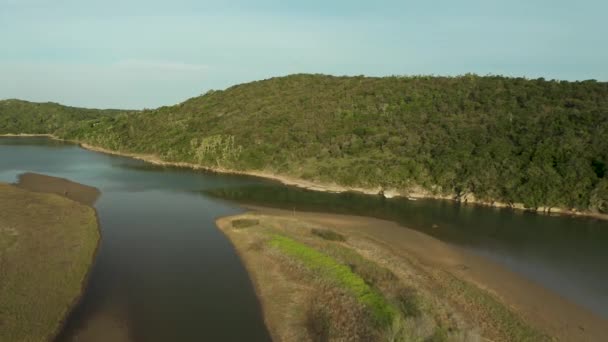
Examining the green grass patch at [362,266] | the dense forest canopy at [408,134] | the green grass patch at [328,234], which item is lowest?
the green grass patch at [362,266]

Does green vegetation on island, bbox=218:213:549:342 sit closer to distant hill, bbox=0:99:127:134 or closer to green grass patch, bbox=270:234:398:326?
green grass patch, bbox=270:234:398:326

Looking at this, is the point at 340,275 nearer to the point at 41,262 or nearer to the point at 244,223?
the point at 244,223

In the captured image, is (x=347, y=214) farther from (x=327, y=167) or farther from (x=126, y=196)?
(x=126, y=196)

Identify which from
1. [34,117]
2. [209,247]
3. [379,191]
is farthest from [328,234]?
[34,117]

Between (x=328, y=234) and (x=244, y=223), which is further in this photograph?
(x=244, y=223)

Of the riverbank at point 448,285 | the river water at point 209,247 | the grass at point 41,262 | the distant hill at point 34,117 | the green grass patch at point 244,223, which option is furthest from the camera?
the distant hill at point 34,117

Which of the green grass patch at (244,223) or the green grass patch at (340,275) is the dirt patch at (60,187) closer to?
the green grass patch at (244,223)

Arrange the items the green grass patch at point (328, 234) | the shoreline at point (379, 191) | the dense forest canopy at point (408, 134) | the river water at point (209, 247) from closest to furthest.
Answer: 1. the river water at point (209, 247)
2. the green grass patch at point (328, 234)
3. the shoreline at point (379, 191)
4. the dense forest canopy at point (408, 134)

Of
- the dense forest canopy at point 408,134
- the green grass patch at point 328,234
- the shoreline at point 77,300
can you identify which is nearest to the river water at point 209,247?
the shoreline at point 77,300
